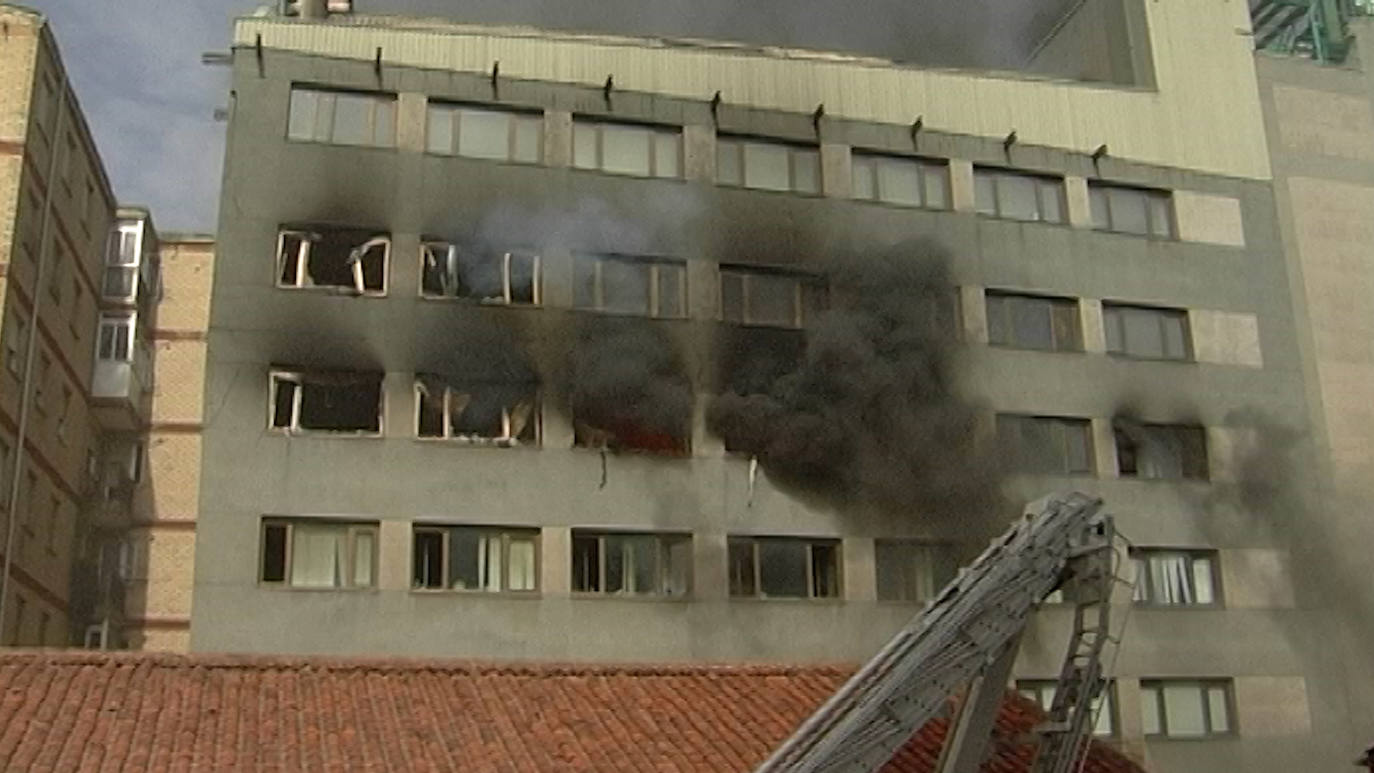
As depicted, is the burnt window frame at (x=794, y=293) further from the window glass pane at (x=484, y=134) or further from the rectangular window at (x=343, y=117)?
the rectangular window at (x=343, y=117)

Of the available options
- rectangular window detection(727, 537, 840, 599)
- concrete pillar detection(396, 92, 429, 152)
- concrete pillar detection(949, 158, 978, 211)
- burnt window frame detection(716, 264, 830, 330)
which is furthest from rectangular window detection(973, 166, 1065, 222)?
concrete pillar detection(396, 92, 429, 152)

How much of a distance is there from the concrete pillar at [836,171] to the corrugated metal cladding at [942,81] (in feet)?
3.10

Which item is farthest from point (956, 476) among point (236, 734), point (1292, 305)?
point (236, 734)

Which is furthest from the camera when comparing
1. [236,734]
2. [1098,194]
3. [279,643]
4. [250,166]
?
[1098,194]

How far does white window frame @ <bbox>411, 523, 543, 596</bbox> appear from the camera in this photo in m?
27.4

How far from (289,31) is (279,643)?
41.3 feet

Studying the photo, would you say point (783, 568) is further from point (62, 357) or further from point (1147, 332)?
point (62, 357)

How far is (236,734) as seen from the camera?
14914 millimetres

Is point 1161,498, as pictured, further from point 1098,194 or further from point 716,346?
point 716,346

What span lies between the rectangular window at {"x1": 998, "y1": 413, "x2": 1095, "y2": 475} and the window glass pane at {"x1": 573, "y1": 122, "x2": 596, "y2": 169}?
10700 mm

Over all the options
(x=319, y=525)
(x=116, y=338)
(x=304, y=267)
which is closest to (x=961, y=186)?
(x=304, y=267)

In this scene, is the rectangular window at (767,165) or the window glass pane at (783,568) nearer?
the window glass pane at (783,568)

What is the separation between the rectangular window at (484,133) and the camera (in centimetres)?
2994

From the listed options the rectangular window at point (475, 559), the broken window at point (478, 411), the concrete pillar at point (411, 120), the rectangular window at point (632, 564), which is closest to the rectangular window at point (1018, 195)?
the rectangular window at point (632, 564)
